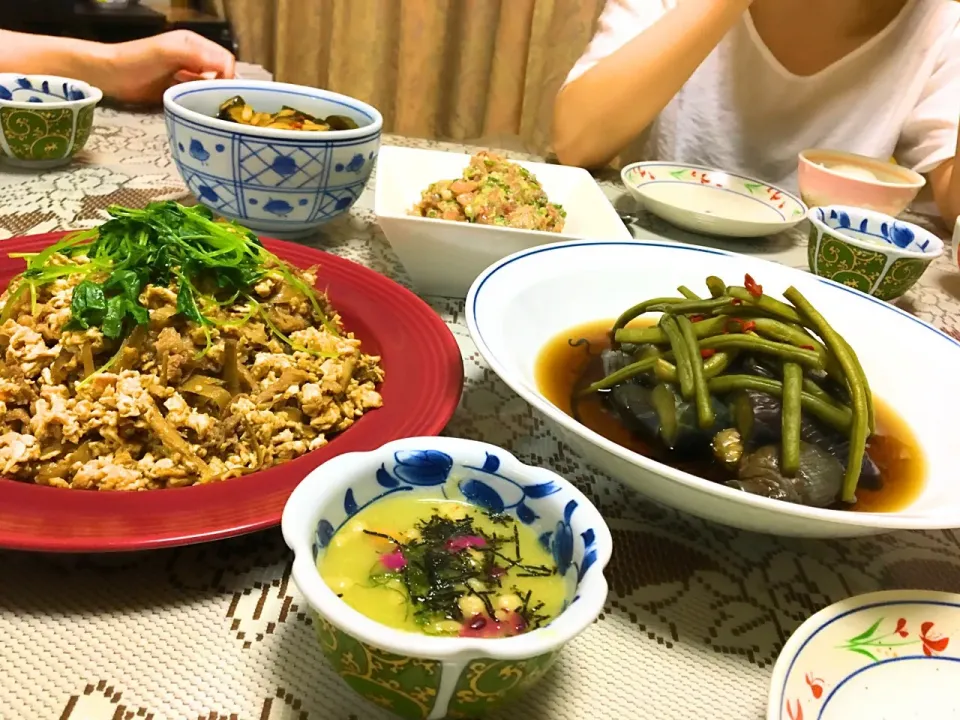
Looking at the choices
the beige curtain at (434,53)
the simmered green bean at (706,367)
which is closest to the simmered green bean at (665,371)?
the simmered green bean at (706,367)

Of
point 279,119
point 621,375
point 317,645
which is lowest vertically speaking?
Answer: point 317,645

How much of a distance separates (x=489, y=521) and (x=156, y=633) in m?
0.29

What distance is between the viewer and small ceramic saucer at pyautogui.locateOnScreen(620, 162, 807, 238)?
1.51 metres

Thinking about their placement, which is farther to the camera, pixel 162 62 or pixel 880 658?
pixel 162 62

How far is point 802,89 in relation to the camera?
2.26 meters

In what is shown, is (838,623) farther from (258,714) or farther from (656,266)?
(656,266)

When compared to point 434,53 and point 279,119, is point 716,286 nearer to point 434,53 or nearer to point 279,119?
point 279,119

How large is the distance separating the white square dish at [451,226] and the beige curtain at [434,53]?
5.83 ft

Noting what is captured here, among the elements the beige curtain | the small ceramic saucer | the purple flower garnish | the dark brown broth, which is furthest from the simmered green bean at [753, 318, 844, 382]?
the beige curtain

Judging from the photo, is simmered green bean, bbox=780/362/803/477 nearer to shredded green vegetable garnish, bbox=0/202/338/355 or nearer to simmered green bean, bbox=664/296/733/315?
simmered green bean, bbox=664/296/733/315

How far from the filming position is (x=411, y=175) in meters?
1.43

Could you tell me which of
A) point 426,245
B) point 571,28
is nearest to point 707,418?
point 426,245

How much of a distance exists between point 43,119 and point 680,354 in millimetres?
1322

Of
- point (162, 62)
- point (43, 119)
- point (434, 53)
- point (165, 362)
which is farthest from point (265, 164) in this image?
point (434, 53)
